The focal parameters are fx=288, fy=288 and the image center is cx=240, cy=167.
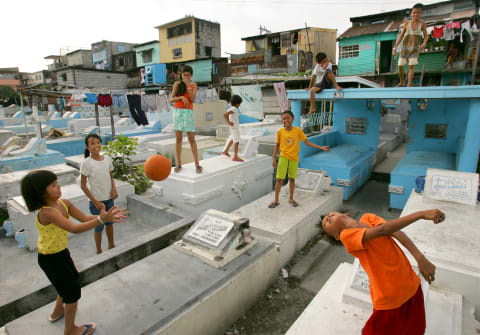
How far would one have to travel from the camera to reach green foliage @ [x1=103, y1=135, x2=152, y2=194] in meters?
7.04

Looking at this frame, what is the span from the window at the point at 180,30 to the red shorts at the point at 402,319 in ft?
105

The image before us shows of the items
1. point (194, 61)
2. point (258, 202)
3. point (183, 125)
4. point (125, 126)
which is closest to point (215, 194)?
point (258, 202)

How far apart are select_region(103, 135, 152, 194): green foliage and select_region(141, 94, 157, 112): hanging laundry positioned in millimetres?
7039

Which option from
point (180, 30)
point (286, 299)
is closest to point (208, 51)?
point (180, 30)

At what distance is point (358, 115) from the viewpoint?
10477mm

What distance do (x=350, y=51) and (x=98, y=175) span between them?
68.2 ft

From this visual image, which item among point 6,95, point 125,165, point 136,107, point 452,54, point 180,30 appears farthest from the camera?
point 6,95

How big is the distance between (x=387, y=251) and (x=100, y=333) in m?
2.53

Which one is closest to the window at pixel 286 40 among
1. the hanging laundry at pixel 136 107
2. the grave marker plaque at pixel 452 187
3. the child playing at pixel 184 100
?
the hanging laundry at pixel 136 107

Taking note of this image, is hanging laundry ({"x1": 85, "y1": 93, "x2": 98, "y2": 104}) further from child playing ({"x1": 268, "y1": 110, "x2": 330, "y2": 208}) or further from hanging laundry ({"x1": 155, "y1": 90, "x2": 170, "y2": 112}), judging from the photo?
child playing ({"x1": 268, "y1": 110, "x2": 330, "y2": 208})

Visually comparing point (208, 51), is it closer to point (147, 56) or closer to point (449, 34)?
point (147, 56)

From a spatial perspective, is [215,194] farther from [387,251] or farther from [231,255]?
[387,251]

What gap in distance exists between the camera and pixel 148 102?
14.0 metres

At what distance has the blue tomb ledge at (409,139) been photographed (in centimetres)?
623
